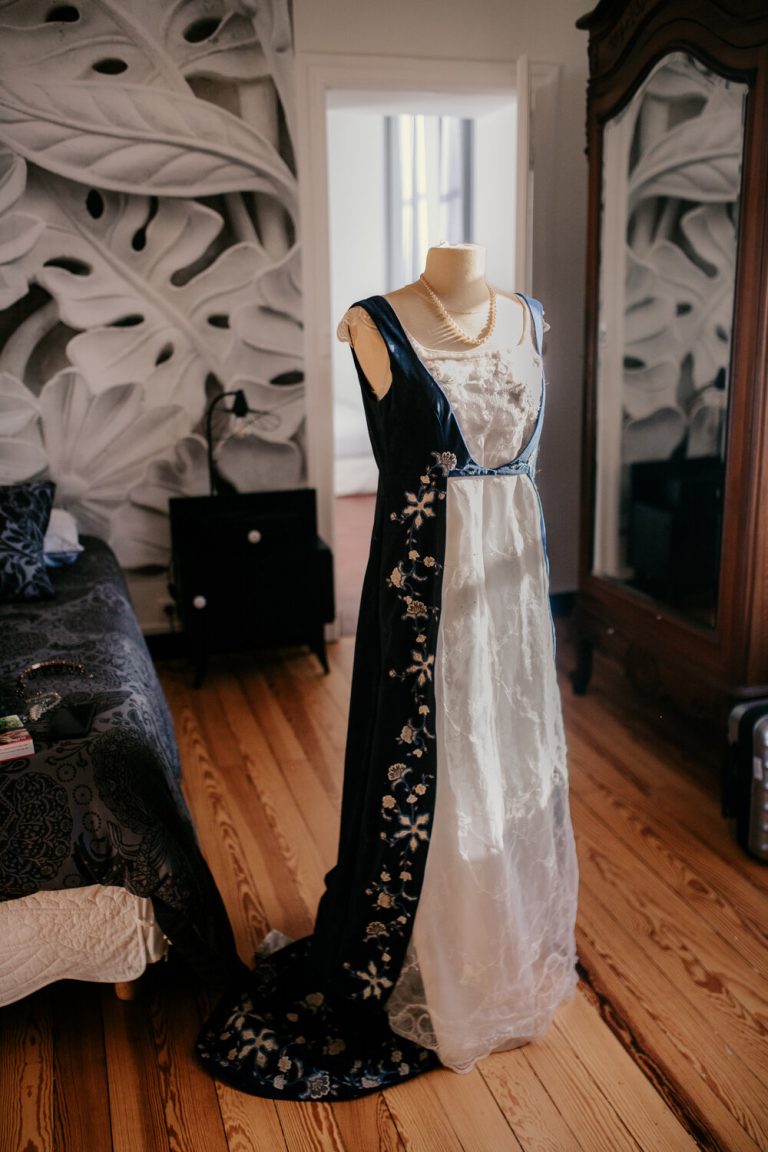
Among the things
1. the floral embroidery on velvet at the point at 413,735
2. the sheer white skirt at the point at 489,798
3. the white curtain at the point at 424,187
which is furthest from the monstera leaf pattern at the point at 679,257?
the white curtain at the point at 424,187

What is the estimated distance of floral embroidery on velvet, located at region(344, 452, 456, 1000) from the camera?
5.60ft

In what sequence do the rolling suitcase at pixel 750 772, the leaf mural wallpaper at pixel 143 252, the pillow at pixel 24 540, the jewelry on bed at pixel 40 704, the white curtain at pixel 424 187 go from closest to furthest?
1. the jewelry on bed at pixel 40 704
2. the rolling suitcase at pixel 750 772
3. the pillow at pixel 24 540
4. the leaf mural wallpaper at pixel 143 252
5. the white curtain at pixel 424 187

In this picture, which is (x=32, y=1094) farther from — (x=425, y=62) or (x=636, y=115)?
(x=425, y=62)

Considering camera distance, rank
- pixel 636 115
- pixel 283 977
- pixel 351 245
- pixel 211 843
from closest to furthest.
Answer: pixel 283 977, pixel 211 843, pixel 636 115, pixel 351 245

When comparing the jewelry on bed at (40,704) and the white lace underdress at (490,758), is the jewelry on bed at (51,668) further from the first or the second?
the white lace underdress at (490,758)

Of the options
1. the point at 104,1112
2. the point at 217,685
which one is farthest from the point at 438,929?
the point at 217,685

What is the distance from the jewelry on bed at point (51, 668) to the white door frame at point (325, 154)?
5.68 ft

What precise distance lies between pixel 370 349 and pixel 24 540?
1.63m

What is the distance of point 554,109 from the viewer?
3.70 metres

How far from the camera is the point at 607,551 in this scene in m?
3.12

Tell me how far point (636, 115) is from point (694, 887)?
208 cm

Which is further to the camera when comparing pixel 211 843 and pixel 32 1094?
pixel 211 843

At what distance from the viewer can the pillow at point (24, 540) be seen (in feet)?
9.21

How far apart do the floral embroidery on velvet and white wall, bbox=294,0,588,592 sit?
83.4 inches
